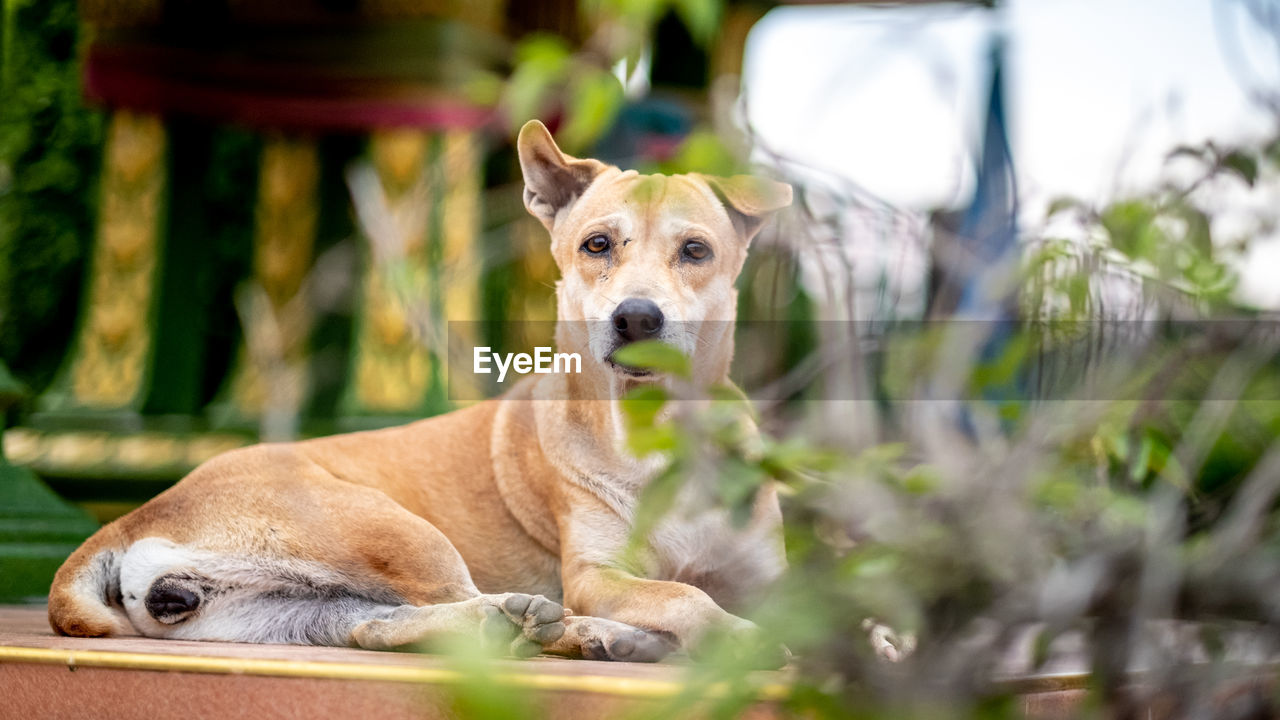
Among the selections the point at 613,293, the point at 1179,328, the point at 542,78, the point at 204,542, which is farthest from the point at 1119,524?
the point at 204,542

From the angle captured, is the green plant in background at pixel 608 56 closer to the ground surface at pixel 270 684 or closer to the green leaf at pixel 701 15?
the green leaf at pixel 701 15

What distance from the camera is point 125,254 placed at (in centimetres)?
454

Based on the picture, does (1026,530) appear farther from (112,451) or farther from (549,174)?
(112,451)

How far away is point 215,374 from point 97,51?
144 cm

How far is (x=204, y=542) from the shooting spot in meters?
2.33

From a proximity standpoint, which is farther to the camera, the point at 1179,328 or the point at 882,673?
the point at 1179,328

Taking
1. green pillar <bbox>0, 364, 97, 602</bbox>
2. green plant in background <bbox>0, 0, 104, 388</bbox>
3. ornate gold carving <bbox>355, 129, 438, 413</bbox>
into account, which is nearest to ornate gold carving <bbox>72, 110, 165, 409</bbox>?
green plant in background <bbox>0, 0, 104, 388</bbox>

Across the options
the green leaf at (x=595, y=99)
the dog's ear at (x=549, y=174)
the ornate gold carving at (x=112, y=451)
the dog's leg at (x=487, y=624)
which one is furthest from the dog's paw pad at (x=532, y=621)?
the ornate gold carving at (x=112, y=451)

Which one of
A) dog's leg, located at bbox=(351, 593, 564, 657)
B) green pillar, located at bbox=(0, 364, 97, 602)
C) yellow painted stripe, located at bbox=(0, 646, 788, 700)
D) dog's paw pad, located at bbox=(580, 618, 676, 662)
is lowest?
green pillar, located at bbox=(0, 364, 97, 602)

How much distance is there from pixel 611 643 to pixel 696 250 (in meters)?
0.90

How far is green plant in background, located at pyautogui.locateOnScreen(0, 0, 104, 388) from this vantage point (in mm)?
4617

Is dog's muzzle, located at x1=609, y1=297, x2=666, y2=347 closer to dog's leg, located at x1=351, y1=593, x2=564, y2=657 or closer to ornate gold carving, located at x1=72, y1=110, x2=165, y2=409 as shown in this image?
dog's leg, located at x1=351, y1=593, x2=564, y2=657

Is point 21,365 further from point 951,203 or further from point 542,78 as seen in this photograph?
point 951,203

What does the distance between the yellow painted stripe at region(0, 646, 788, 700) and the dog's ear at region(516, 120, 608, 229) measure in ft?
4.09
